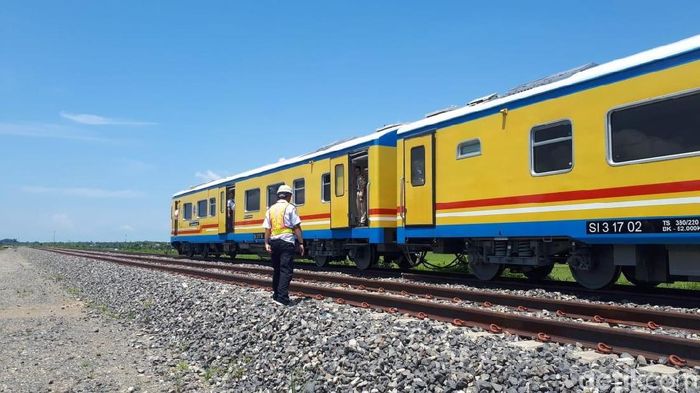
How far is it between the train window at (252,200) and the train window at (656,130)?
14.0 metres

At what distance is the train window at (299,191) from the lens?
→ 56.8 feet

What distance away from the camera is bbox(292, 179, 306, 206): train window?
17.3m

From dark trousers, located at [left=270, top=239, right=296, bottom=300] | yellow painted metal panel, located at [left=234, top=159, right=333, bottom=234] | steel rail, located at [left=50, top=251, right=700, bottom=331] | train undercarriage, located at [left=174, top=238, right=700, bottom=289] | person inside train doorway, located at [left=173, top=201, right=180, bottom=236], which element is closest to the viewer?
steel rail, located at [left=50, top=251, right=700, bottom=331]

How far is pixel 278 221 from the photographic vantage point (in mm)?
8867

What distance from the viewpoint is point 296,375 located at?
584cm

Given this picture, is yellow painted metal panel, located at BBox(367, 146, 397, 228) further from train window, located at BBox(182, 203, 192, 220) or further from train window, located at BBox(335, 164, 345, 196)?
train window, located at BBox(182, 203, 192, 220)

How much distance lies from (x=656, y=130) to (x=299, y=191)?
1130cm

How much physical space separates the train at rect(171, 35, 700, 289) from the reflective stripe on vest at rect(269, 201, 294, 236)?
12.4 ft

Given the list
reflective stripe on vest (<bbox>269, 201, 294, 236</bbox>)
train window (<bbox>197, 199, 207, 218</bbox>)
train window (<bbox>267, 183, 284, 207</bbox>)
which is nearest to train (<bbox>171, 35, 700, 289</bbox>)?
reflective stripe on vest (<bbox>269, 201, 294, 236</bbox>)

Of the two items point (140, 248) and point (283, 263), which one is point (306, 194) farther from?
point (140, 248)

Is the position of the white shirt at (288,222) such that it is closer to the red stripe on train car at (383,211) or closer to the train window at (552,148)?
the train window at (552,148)

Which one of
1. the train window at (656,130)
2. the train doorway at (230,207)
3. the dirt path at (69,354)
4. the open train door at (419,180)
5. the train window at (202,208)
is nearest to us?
the dirt path at (69,354)

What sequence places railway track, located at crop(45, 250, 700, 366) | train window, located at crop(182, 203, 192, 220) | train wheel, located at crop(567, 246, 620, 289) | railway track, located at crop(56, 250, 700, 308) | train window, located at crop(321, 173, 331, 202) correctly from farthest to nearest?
train window, located at crop(182, 203, 192, 220), train window, located at crop(321, 173, 331, 202), train wheel, located at crop(567, 246, 620, 289), railway track, located at crop(56, 250, 700, 308), railway track, located at crop(45, 250, 700, 366)

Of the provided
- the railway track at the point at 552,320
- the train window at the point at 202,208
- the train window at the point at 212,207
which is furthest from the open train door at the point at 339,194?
the train window at the point at 202,208
